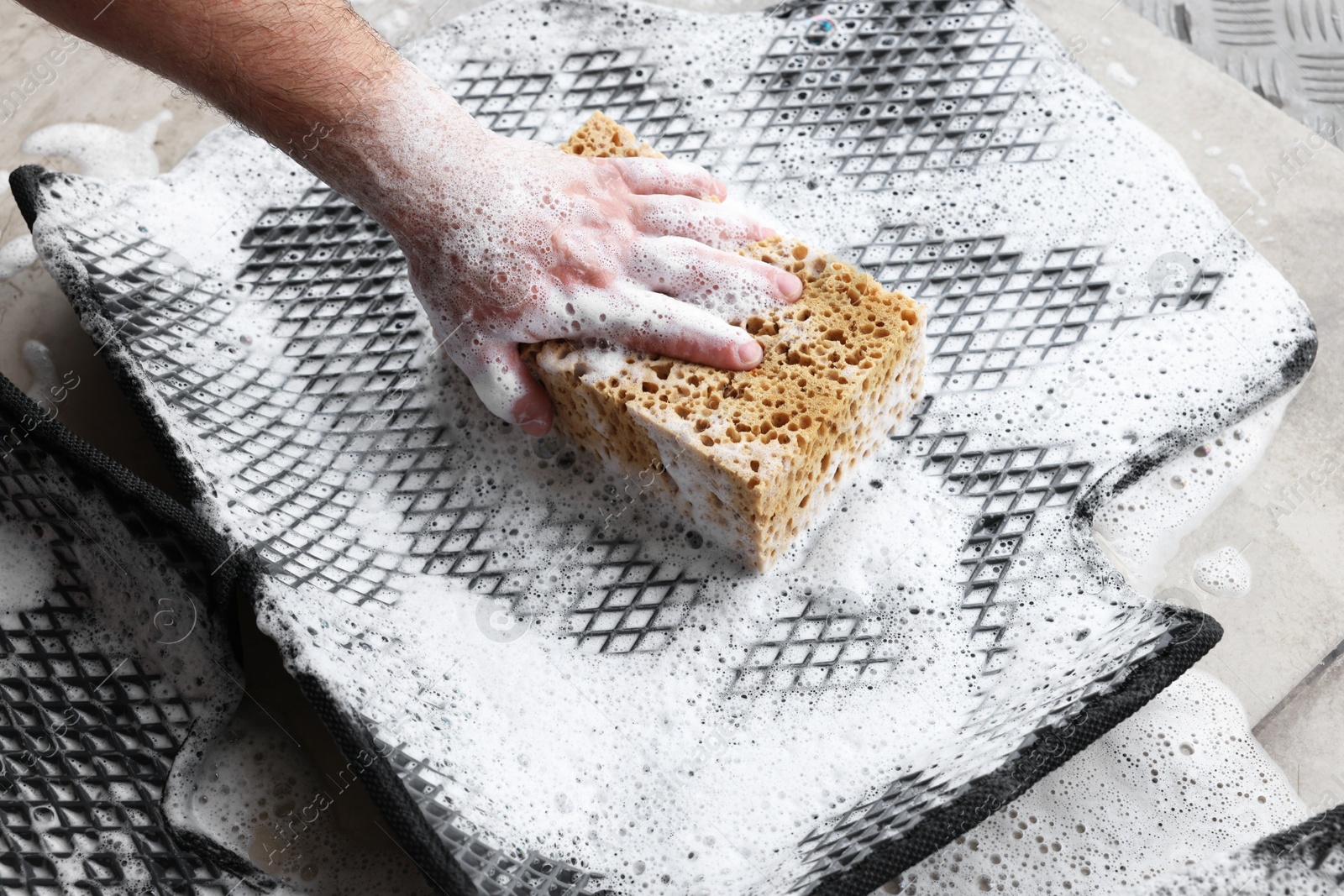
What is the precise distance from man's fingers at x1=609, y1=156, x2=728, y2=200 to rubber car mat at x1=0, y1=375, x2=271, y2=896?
63 cm

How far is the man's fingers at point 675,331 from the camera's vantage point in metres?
1.20

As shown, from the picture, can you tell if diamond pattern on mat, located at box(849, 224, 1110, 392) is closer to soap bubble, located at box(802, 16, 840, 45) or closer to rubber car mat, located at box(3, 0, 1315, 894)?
rubber car mat, located at box(3, 0, 1315, 894)

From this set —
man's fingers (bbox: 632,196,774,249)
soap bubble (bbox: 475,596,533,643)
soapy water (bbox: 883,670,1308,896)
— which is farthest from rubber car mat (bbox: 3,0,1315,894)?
man's fingers (bbox: 632,196,774,249)

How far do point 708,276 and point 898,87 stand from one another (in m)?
0.59

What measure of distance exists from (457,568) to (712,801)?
400 mm

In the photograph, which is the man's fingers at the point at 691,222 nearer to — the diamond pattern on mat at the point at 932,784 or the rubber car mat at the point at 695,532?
the rubber car mat at the point at 695,532

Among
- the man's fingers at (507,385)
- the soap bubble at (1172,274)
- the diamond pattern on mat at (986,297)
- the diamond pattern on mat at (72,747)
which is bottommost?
the diamond pattern on mat at (72,747)

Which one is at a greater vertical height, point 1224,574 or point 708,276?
point 1224,574

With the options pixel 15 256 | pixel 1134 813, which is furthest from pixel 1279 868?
pixel 15 256

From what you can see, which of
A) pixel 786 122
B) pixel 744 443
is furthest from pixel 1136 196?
pixel 744 443

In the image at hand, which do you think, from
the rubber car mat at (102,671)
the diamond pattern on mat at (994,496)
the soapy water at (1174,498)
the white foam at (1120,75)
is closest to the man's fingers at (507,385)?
the rubber car mat at (102,671)

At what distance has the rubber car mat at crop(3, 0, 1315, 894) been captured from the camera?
113 centimetres

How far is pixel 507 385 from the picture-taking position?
1280 mm

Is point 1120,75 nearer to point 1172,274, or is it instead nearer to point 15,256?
point 1172,274
